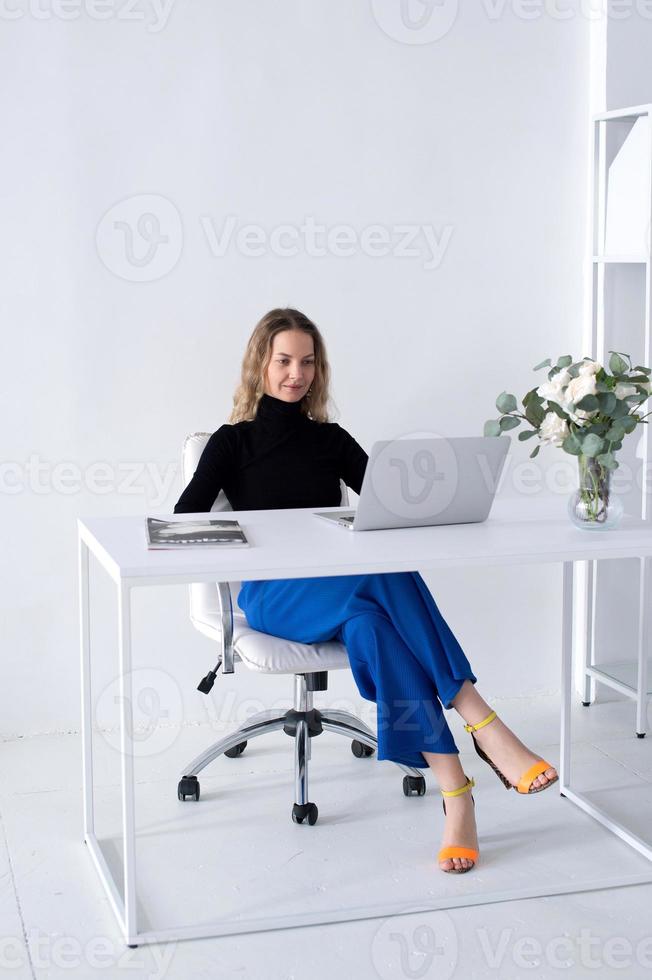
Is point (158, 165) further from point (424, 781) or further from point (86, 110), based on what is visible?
point (424, 781)

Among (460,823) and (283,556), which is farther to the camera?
(460,823)

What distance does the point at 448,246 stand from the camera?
3.49 m

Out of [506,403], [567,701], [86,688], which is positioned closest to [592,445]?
[506,403]

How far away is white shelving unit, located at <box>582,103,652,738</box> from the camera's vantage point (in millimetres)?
3361

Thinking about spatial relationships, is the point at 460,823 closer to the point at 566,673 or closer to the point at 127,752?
the point at 566,673

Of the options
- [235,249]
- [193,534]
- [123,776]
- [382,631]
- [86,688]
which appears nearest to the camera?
[123,776]

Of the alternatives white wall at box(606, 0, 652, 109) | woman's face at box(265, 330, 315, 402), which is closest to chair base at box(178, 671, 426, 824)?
woman's face at box(265, 330, 315, 402)

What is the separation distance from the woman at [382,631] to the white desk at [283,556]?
15 centimetres

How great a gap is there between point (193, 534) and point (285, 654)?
0.37 metres

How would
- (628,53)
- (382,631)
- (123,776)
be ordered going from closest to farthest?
1. (123,776)
2. (382,631)
3. (628,53)

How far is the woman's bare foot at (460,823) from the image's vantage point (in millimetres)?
2488

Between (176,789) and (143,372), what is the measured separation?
115 cm

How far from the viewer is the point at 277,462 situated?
9.84 feet

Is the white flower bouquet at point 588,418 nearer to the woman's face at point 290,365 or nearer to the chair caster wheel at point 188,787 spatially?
the woman's face at point 290,365
